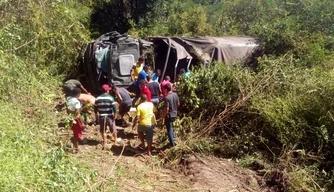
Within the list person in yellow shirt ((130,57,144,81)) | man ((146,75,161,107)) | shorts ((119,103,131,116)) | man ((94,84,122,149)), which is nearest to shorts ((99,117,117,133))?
man ((94,84,122,149))

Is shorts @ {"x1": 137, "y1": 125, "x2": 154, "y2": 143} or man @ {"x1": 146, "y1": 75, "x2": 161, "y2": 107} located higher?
man @ {"x1": 146, "y1": 75, "x2": 161, "y2": 107}

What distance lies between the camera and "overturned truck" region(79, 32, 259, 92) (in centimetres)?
1312

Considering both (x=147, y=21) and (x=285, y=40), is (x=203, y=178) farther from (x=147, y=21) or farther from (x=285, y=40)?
(x=147, y=21)

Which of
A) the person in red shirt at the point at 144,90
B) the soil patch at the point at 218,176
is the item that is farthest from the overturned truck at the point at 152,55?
the soil patch at the point at 218,176

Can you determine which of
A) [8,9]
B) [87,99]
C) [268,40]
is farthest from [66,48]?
[268,40]

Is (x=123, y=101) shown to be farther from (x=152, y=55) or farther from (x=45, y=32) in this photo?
(x=45, y=32)

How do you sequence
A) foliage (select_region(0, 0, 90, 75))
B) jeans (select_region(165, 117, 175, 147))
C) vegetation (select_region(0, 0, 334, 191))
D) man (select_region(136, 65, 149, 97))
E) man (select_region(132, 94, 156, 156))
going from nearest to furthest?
vegetation (select_region(0, 0, 334, 191)) → man (select_region(132, 94, 156, 156)) → jeans (select_region(165, 117, 175, 147)) → man (select_region(136, 65, 149, 97)) → foliage (select_region(0, 0, 90, 75))

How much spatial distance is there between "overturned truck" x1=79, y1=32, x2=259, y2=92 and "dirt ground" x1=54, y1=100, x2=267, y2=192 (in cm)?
387

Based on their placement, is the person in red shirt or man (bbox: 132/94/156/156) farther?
the person in red shirt

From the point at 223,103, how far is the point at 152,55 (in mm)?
4025

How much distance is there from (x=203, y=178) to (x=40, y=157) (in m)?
3.17

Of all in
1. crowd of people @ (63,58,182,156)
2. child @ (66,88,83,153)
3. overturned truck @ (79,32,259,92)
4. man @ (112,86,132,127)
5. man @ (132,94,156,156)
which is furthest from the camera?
overturned truck @ (79,32,259,92)

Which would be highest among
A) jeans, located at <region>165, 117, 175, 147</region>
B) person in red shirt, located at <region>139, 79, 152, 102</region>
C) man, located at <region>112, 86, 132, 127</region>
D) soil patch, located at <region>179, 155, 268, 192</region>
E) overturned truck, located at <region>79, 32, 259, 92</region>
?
overturned truck, located at <region>79, 32, 259, 92</region>

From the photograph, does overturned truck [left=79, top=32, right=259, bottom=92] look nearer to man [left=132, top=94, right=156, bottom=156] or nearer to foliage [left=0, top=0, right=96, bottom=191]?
foliage [left=0, top=0, right=96, bottom=191]
